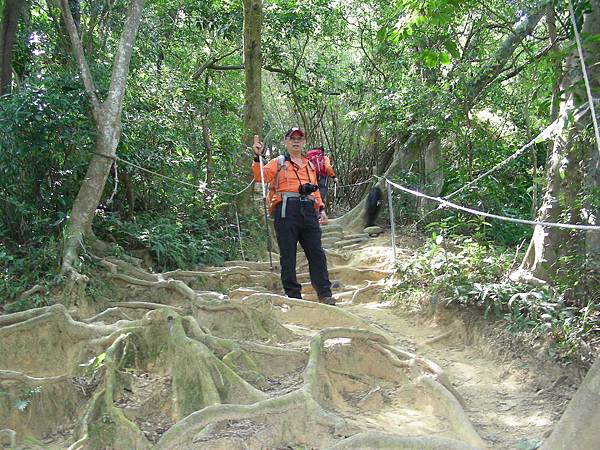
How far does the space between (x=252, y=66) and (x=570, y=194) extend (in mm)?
5579

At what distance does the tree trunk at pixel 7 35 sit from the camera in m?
6.23

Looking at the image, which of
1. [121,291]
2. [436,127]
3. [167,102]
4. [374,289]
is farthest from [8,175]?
[436,127]

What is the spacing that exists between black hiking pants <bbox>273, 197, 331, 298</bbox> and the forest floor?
0.60 meters

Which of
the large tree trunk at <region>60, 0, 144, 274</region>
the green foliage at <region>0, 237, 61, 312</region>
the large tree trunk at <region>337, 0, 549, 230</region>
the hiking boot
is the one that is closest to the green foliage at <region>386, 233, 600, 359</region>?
the hiking boot

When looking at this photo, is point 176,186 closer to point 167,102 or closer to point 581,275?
point 167,102

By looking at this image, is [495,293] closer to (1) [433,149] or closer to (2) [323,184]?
(2) [323,184]

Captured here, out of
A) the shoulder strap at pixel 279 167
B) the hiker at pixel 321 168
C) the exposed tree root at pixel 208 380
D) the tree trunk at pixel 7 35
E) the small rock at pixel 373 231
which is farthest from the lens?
the small rock at pixel 373 231

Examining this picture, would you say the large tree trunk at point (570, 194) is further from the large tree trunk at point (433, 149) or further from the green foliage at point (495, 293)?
the large tree trunk at point (433, 149)

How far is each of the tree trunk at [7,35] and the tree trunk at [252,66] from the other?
11.1 ft

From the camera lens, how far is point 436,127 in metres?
8.65

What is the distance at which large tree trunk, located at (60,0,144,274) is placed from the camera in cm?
568

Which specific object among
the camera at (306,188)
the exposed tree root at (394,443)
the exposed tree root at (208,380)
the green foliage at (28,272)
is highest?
the camera at (306,188)

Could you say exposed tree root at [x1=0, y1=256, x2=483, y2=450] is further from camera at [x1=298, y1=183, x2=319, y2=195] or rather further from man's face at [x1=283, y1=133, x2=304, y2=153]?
man's face at [x1=283, y1=133, x2=304, y2=153]

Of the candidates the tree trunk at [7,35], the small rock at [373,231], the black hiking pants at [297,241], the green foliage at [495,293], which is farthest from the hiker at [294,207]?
the small rock at [373,231]
